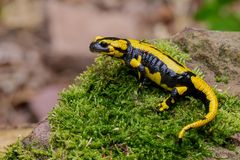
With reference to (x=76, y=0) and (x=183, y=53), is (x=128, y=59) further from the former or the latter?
(x=76, y=0)

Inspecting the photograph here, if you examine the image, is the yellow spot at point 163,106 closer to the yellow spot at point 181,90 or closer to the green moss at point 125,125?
the green moss at point 125,125

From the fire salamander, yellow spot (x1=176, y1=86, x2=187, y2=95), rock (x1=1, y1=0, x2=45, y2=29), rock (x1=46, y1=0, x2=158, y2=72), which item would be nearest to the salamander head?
the fire salamander

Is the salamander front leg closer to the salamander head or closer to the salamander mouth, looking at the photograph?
the salamander head

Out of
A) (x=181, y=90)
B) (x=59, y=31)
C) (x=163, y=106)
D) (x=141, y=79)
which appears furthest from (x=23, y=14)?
(x=163, y=106)

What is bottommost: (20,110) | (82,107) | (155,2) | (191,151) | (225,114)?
(191,151)

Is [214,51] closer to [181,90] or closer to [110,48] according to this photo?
[181,90]

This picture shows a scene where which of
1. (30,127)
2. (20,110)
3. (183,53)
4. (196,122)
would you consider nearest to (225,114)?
(196,122)
